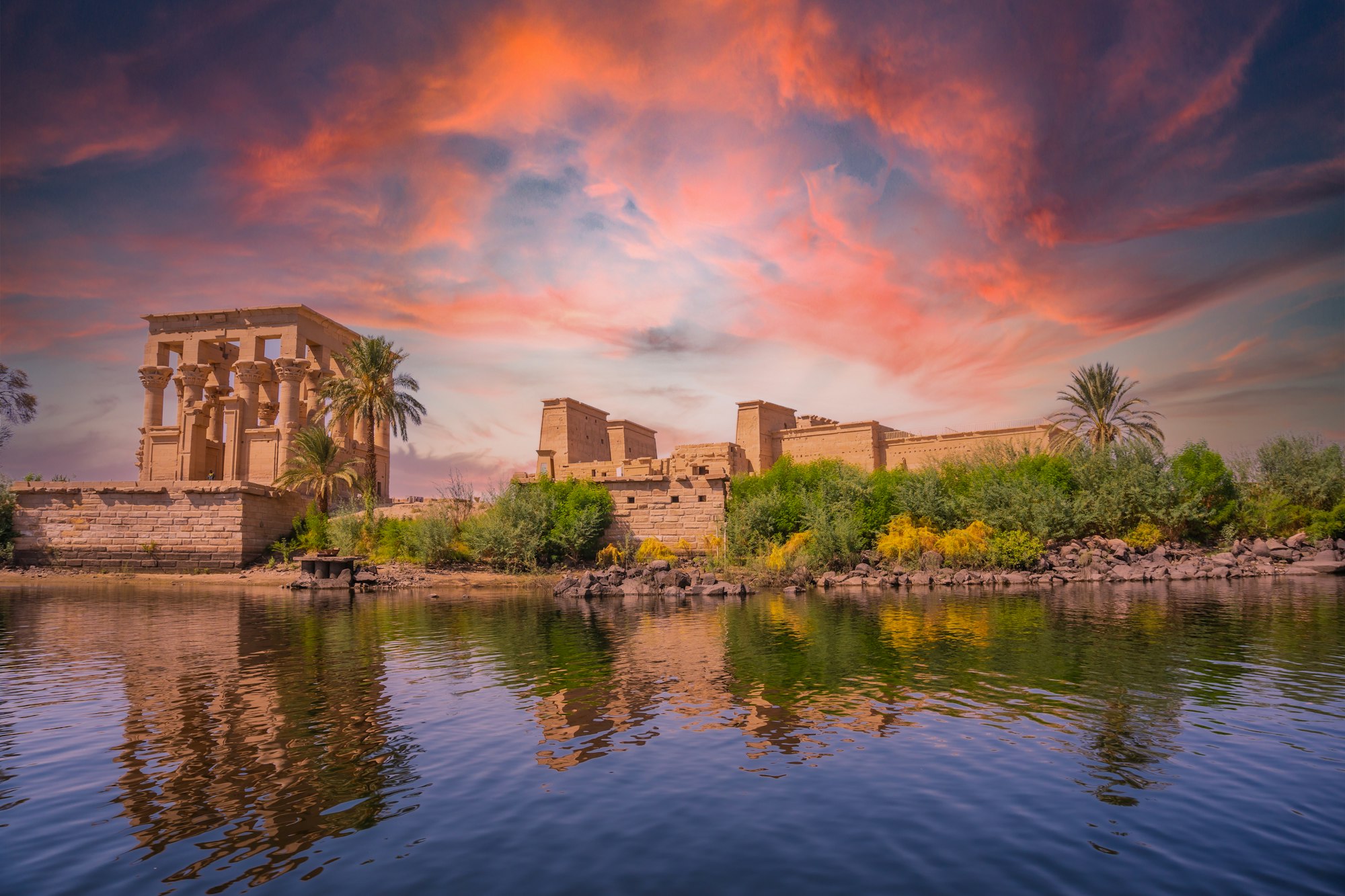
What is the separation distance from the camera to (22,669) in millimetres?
10367

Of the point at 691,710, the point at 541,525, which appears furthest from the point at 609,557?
the point at 691,710

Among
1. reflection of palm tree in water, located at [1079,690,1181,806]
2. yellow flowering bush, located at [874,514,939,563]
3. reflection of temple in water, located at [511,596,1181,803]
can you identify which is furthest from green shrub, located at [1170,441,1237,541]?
reflection of palm tree in water, located at [1079,690,1181,806]

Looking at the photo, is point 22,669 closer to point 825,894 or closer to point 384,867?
point 384,867

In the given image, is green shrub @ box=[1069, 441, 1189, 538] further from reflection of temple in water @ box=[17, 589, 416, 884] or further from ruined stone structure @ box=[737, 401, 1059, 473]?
reflection of temple in water @ box=[17, 589, 416, 884]

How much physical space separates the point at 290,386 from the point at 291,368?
34.5 inches

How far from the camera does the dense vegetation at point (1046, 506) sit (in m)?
27.3

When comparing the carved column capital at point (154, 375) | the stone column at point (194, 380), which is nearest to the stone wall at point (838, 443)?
the stone column at point (194, 380)

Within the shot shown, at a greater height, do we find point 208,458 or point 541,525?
point 208,458

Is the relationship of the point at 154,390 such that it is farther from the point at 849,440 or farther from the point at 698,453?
the point at 849,440

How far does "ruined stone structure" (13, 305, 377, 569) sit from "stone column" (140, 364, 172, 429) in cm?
5

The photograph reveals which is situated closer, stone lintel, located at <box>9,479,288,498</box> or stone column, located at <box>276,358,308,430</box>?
stone lintel, located at <box>9,479,288,498</box>

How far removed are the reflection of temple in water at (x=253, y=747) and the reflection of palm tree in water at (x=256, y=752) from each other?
13 mm

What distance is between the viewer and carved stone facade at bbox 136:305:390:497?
38281 mm

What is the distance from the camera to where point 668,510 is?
105ft
